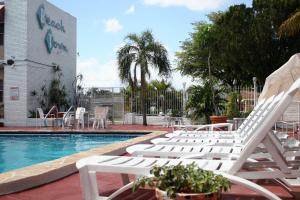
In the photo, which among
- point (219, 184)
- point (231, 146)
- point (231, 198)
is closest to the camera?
point (219, 184)

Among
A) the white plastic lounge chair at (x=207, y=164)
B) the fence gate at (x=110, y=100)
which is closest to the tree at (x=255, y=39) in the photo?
the fence gate at (x=110, y=100)

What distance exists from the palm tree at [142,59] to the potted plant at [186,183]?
1597 centimetres

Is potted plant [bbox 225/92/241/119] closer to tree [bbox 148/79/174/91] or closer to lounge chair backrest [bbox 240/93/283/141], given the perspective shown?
lounge chair backrest [bbox 240/93/283/141]

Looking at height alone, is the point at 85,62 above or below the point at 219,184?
above

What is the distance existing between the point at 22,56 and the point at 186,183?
18425 mm

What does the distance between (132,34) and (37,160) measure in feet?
37.2

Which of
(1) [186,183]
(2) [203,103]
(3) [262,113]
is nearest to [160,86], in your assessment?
(2) [203,103]

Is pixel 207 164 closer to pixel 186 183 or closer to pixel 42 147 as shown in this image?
pixel 186 183

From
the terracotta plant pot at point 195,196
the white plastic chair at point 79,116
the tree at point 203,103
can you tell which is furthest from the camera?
the white plastic chair at point 79,116

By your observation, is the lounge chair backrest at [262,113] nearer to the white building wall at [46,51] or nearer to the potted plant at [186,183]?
the potted plant at [186,183]

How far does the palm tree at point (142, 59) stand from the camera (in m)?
18.4

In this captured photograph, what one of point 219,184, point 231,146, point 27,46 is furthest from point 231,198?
point 27,46

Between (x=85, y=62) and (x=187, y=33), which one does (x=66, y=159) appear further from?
(x=187, y=33)

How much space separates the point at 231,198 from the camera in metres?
3.56
